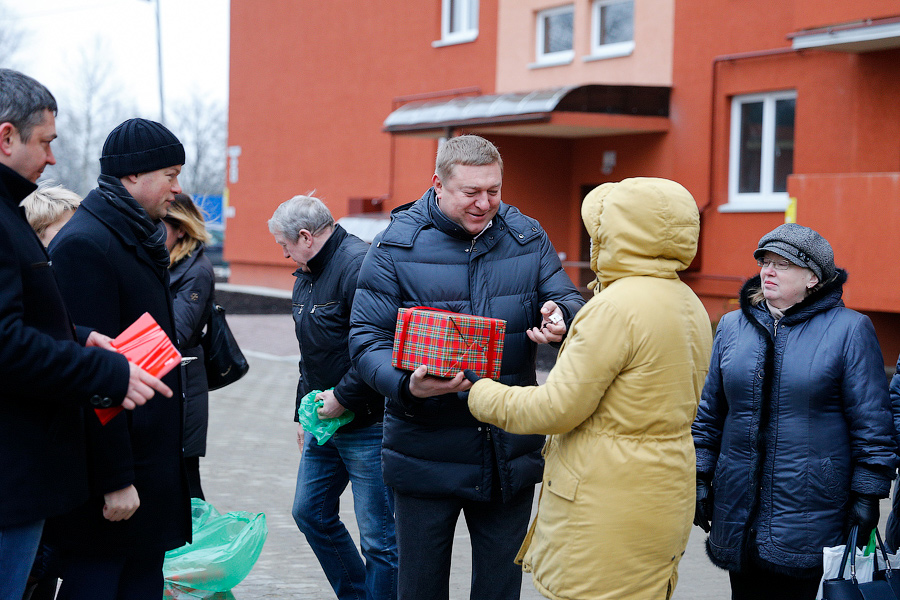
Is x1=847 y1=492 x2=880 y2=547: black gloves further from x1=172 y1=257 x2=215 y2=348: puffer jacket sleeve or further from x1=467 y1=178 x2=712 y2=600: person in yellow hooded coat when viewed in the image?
x1=172 y1=257 x2=215 y2=348: puffer jacket sleeve

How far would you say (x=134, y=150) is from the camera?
3.43 meters

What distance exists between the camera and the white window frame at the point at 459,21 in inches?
798

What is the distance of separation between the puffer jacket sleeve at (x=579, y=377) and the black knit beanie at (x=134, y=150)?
1505 mm

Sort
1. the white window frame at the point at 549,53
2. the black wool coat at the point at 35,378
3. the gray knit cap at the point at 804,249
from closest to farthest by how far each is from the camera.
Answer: the black wool coat at the point at 35,378 → the gray knit cap at the point at 804,249 → the white window frame at the point at 549,53

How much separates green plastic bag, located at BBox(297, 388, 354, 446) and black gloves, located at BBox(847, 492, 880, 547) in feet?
6.63

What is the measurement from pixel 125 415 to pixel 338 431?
1398 millimetres

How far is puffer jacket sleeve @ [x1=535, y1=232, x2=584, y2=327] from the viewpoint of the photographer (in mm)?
3580

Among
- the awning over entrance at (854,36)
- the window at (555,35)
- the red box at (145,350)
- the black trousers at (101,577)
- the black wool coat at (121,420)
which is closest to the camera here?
the red box at (145,350)

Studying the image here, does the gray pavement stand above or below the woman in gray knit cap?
below

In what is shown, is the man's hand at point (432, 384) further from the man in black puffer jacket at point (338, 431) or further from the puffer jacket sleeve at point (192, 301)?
the puffer jacket sleeve at point (192, 301)

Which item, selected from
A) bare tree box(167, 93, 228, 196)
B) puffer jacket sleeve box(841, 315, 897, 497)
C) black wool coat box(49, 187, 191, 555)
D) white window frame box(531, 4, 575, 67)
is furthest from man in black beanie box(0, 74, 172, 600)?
bare tree box(167, 93, 228, 196)

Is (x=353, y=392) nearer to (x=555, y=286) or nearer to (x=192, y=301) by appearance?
(x=555, y=286)

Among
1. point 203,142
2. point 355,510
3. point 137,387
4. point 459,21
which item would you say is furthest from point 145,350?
point 203,142

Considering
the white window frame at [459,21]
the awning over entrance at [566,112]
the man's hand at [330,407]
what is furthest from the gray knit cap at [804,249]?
the white window frame at [459,21]
